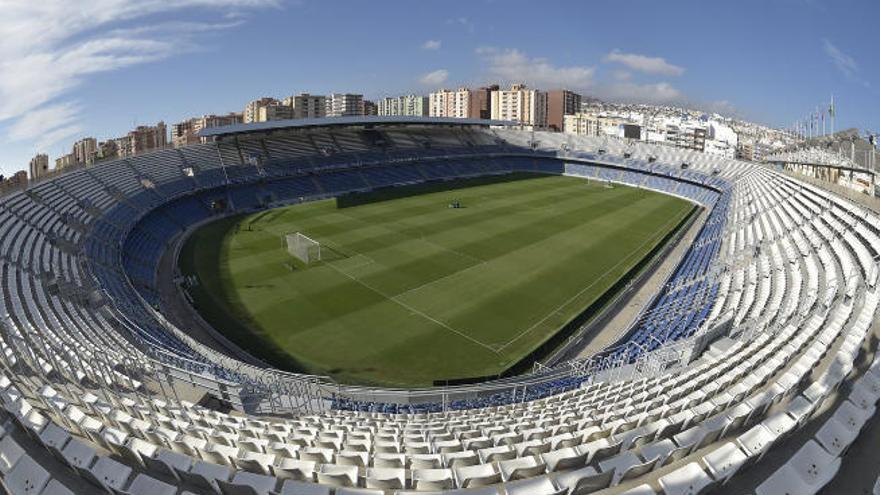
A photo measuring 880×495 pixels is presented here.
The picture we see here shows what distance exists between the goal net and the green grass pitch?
599mm

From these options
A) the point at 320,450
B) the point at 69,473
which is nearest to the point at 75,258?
the point at 69,473

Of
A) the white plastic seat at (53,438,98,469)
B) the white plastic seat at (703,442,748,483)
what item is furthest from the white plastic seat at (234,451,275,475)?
the white plastic seat at (703,442,748,483)

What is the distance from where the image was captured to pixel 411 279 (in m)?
29.9

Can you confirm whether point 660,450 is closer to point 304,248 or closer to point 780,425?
point 780,425

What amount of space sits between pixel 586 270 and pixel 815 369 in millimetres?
21496

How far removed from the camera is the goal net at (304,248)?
33.2m

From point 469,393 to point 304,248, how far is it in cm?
2026

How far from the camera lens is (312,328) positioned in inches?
941

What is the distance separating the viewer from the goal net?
33188 millimetres

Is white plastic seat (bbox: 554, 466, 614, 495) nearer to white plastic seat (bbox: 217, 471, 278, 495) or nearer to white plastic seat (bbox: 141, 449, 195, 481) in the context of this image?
white plastic seat (bbox: 217, 471, 278, 495)

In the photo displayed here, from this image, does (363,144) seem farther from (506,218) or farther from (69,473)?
(69,473)

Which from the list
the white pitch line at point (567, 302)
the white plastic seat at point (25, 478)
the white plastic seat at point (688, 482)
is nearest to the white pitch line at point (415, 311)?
the white pitch line at point (567, 302)

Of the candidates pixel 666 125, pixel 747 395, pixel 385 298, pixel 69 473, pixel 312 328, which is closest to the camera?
pixel 69 473

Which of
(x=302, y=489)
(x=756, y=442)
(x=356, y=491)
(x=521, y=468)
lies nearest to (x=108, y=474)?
(x=302, y=489)
